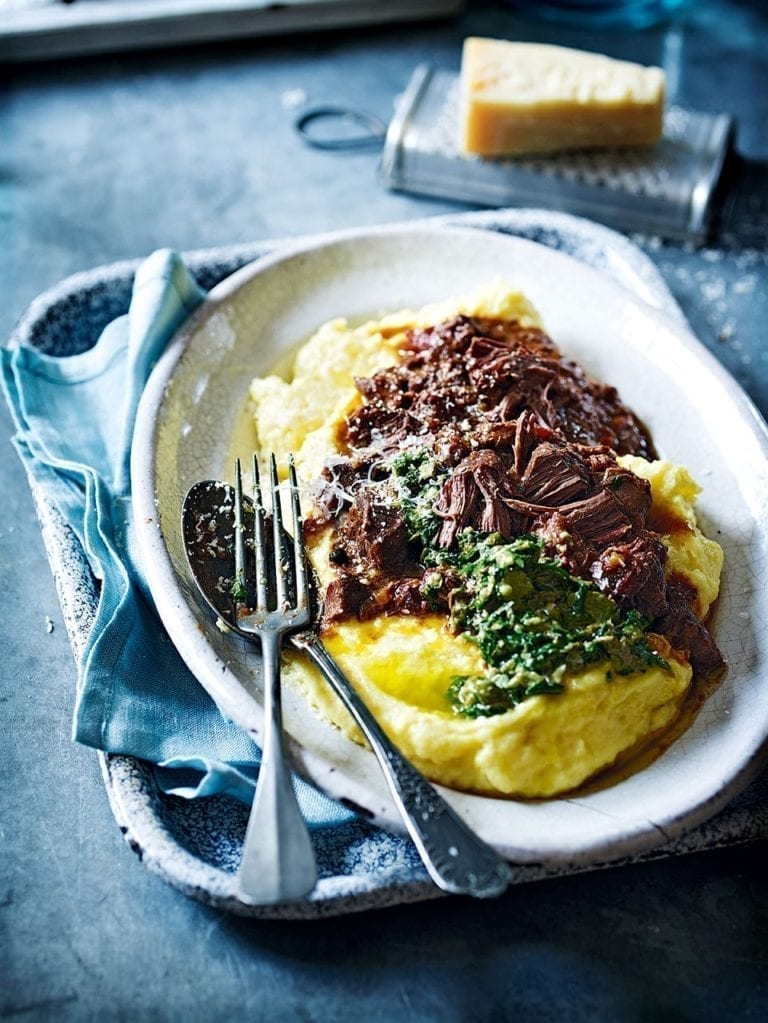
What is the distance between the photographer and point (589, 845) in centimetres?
253

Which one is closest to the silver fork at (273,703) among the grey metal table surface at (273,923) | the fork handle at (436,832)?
the fork handle at (436,832)

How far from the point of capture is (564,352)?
4086 millimetres

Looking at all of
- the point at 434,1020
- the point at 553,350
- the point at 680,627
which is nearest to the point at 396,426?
the point at 553,350

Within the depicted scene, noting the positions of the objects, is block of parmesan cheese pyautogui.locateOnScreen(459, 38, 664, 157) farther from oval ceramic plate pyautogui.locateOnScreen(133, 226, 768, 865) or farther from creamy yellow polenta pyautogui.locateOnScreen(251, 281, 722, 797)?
creamy yellow polenta pyautogui.locateOnScreen(251, 281, 722, 797)

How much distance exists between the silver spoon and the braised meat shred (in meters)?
0.23

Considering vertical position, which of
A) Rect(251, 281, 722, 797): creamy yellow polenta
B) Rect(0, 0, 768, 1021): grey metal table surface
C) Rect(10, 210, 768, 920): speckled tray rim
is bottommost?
Rect(0, 0, 768, 1021): grey metal table surface

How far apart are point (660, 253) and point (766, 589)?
95.4 inches

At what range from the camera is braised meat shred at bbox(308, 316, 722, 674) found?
3031 mm

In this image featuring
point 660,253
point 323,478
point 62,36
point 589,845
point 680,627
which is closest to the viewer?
point 589,845

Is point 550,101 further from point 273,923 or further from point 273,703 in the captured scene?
point 273,923

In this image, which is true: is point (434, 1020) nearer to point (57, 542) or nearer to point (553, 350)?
point (57, 542)

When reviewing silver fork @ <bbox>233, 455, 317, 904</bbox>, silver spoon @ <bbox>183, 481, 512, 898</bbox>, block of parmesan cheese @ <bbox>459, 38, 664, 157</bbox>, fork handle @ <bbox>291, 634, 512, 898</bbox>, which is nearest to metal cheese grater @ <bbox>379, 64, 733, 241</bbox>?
block of parmesan cheese @ <bbox>459, 38, 664, 157</bbox>

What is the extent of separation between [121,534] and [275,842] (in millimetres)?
1339

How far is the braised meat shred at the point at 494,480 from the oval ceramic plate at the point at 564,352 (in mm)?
199
